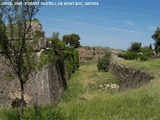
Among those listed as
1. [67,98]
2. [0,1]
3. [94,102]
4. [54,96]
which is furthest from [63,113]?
[67,98]

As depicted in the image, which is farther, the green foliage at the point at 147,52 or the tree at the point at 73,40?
the tree at the point at 73,40

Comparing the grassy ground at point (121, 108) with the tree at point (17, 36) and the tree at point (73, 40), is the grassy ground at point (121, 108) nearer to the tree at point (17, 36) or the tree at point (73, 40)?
the tree at point (17, 36)

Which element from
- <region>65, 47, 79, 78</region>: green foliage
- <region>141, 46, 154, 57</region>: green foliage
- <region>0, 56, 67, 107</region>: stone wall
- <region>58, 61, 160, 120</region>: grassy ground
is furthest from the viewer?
<region>141, 46, 154, 57</region>: green foliage

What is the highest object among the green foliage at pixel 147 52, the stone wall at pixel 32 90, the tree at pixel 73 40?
the tree at pixel 73 40

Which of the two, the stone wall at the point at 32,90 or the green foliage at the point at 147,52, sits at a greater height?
the green foliage at the point at 147,52

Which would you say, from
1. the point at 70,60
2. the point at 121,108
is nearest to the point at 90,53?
the point at 70,60

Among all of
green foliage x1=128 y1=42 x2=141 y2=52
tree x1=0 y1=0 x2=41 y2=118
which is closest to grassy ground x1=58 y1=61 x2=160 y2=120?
tree x1=0 y1=0 x2=41 y2=118

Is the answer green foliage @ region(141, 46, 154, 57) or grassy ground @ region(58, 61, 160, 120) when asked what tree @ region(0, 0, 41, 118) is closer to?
grassy ground @ region(58, 61, 160, 120)

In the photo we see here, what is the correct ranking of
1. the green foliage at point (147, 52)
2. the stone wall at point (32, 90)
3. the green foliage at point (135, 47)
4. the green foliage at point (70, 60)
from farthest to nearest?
1. the green foliage at point (135, 47)
2. the green foliage at point (147, 52)
3. the green foliage at point (70, 60)
4. the stone wall at point (32, 90)

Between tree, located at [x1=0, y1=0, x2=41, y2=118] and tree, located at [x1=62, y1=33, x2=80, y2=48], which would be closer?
tree, located at [x1=0, y1=0, x2=41, y2=118]

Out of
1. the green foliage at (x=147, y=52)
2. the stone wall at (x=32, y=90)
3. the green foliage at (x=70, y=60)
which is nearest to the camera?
the stone wall at (x=32, y=90)

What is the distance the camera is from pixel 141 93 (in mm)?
11039

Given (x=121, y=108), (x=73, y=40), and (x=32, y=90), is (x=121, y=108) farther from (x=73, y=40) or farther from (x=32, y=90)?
(x=73, y=40)

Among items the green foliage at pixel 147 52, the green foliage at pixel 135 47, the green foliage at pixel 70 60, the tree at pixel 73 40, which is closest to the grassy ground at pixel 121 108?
the green foliage at pixel 70 60
